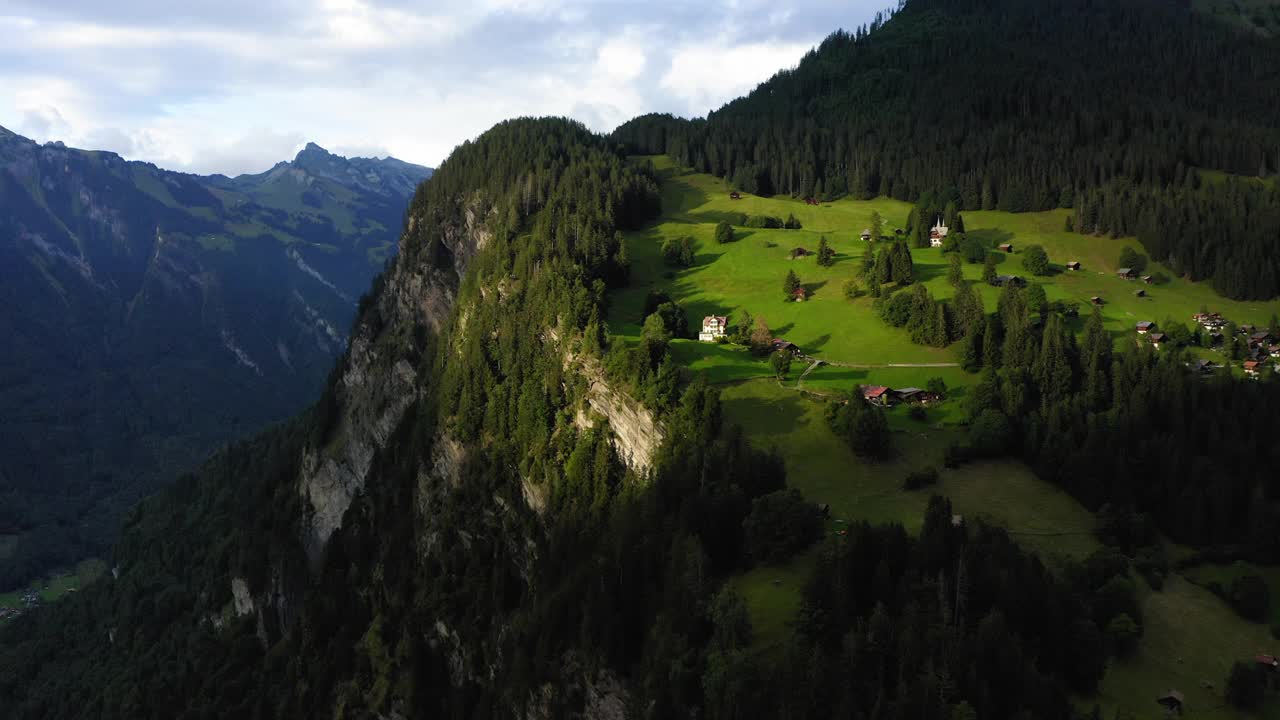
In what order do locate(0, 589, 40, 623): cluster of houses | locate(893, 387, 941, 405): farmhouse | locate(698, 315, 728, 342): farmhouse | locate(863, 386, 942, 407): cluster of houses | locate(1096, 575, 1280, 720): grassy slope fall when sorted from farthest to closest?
1. locate(0, 589, 40, 623): cluster of houses
2. locate(698, 315, 728, 342): farmhouse
3. locate(893, 387, 941, 405): farmhouse
4. locate(863, 386, 942, 407): cluster of houses
5. locate(1096, 575, 1280, 720): grassy slope

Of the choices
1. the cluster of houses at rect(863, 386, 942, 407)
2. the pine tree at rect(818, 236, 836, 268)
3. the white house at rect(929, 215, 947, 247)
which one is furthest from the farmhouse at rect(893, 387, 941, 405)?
the white house at rect(929, 215, 947, 247)

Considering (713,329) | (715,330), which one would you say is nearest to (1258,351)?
(715,330)

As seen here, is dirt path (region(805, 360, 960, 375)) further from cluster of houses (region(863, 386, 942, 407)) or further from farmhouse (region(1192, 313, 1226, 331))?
farmhouse (region(1192, 313, 1226, 331))

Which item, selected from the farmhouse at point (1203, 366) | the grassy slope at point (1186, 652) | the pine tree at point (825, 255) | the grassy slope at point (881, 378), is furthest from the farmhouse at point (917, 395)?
the pine tree at point (825, 255)

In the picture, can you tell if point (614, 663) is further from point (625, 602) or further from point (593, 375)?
point (593, 375)

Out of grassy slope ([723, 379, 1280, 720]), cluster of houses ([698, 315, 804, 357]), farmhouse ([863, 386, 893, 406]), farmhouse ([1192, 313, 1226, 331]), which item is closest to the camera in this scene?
grassy slope ([723, 379, 1280, 720])

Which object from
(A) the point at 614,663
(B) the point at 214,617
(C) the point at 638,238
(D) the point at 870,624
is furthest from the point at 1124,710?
(B) the point at 214,617

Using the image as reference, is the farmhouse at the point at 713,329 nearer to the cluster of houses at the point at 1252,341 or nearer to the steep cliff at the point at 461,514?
the steep cliff at the point at 461,514
